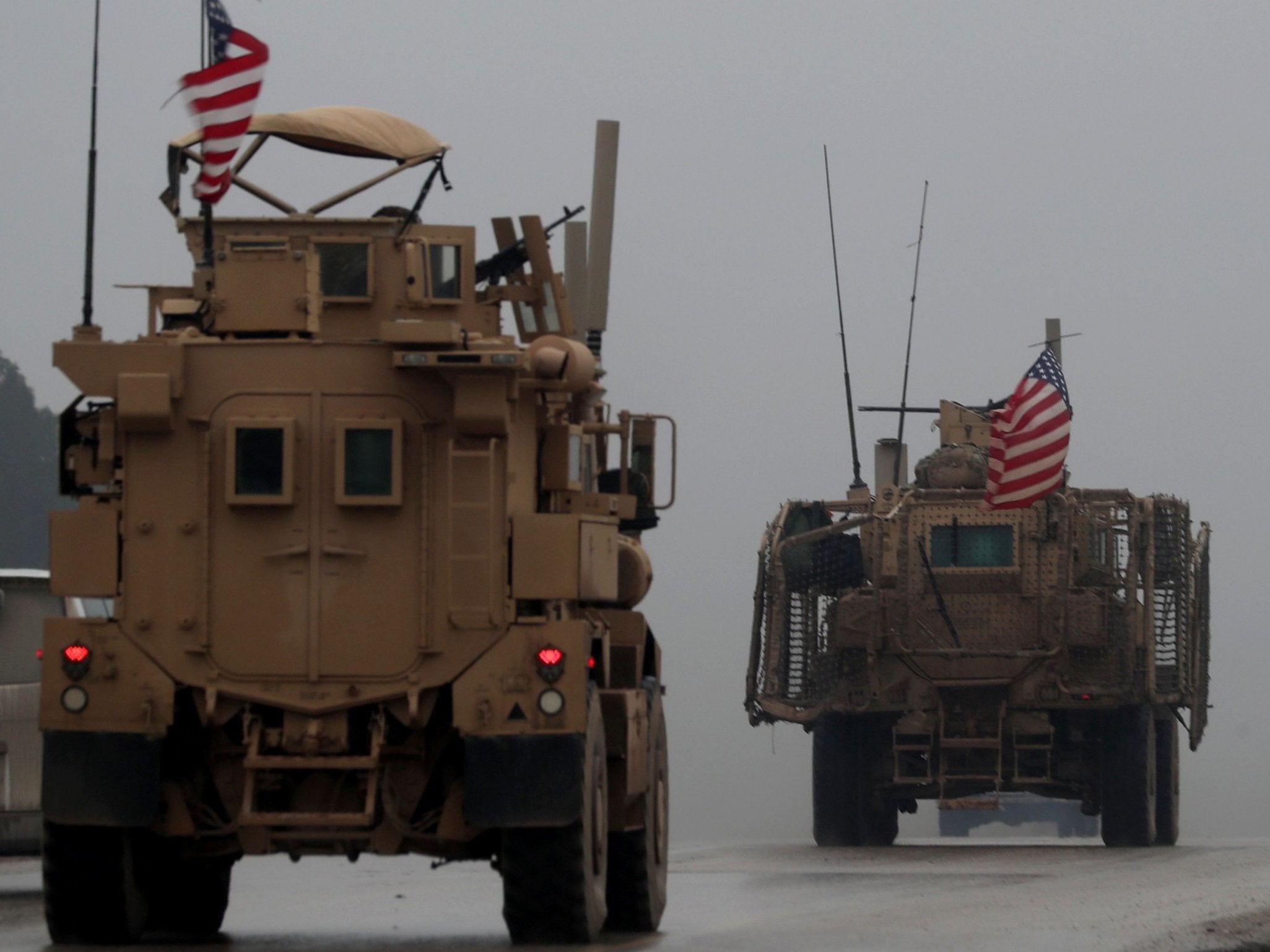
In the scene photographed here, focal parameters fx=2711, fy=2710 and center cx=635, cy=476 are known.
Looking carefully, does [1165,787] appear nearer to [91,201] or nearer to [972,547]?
[972,547]

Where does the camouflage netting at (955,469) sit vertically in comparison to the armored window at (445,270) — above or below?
below

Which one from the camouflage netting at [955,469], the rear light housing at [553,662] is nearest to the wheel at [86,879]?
the rear light housing at [553,662]

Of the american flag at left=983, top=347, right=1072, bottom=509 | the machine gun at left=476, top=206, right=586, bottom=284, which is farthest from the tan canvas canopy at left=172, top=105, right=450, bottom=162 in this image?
the american flag at left=983, top=347, right=1072, bottom=509

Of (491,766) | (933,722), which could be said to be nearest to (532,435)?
(491,766)

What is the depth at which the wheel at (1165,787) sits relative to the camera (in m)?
25.5

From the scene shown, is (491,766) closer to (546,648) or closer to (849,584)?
(546,648)

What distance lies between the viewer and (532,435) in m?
13.0

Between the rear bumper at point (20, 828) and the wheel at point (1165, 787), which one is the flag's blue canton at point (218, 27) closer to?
the rear bumper at point (20, 828)

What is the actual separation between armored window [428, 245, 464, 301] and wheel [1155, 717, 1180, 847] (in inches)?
537

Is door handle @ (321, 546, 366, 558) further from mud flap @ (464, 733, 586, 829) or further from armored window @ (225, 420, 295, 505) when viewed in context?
mud flap @ (464, 733, 586, 829)

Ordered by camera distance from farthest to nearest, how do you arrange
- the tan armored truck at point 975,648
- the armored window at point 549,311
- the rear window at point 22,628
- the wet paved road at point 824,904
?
the tan armored truck at point 975,648
the rear window at point 22,628
the armored window at point 549,311
the wet paved road at point 824,904

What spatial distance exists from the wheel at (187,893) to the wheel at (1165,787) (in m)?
13.6

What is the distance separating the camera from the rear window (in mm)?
16500

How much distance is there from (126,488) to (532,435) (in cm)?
194
